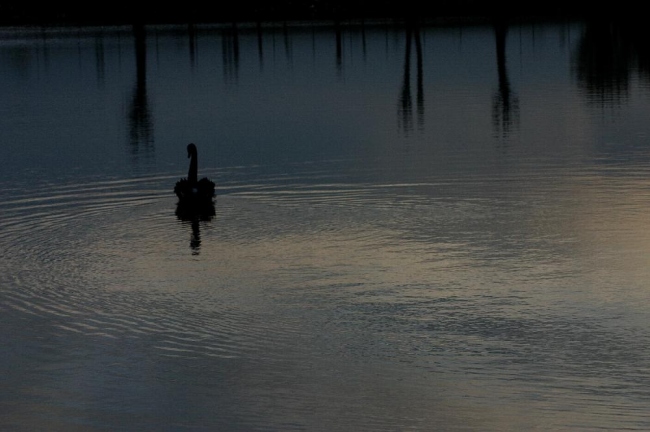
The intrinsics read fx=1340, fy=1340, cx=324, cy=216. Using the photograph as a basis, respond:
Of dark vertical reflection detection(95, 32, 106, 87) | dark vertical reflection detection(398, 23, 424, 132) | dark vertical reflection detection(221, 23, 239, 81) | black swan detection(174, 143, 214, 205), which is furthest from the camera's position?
dark vertical reflection detection(221, 23, 239, 81)

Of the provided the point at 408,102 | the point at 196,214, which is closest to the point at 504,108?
the point at 408,102

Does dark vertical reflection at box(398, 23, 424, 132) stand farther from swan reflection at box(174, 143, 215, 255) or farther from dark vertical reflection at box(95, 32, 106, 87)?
dark vertical reflection at box(95, 32, 106, 87)

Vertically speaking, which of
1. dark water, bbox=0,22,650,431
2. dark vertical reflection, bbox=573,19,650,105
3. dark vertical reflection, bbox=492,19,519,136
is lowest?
dark water, bbox=0,22,650,431

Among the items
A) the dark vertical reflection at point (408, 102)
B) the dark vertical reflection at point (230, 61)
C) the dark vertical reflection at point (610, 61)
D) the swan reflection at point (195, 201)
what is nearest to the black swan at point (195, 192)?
the swan reflection at point (195, 201)

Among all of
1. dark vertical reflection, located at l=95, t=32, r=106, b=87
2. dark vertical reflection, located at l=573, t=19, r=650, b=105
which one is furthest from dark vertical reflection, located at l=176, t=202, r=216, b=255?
dark vertical reflection, located at l=95, t=32, r=106, b=87

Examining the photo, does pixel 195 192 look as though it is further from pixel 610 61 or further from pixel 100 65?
pixel 100 65

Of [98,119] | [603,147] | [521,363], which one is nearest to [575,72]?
[98,119]

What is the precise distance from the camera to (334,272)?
14484mm

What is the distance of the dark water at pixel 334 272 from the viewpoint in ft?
32.9

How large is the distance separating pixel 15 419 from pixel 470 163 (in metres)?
14.4

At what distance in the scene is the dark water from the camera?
1003 cm

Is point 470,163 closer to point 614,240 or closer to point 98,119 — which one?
point 614,240

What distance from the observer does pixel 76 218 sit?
18578mm

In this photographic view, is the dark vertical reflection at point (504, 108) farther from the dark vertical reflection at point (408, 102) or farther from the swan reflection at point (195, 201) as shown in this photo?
the swan reflection at point (195, 201)
